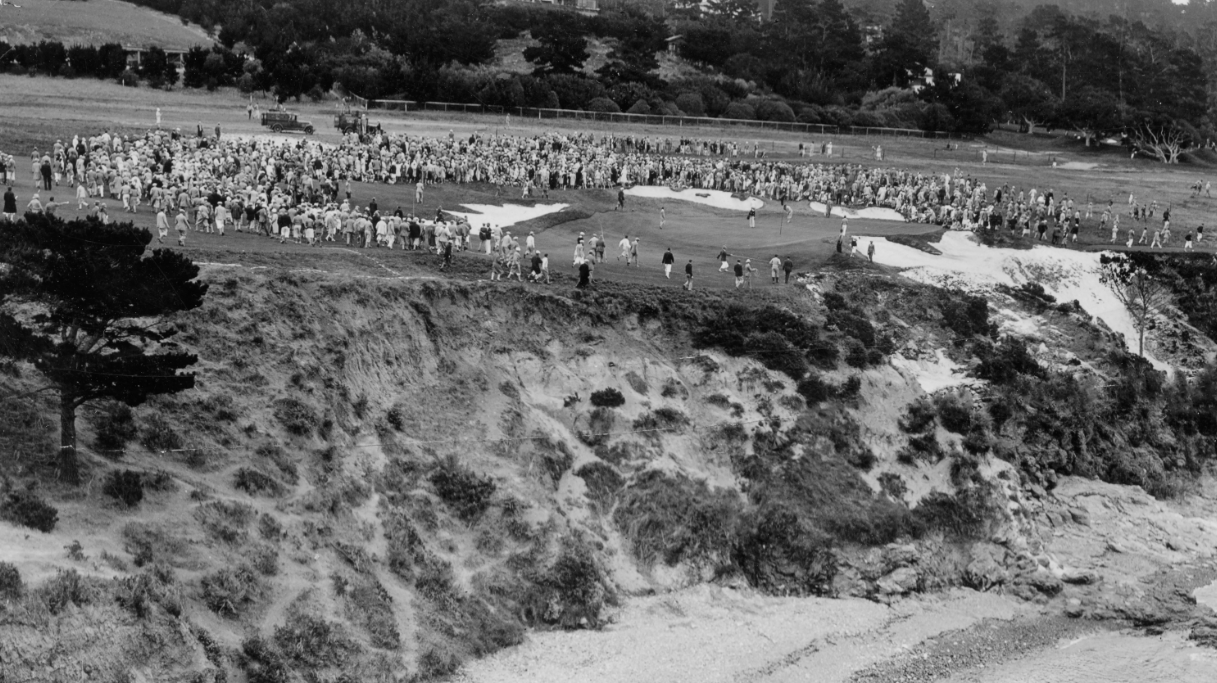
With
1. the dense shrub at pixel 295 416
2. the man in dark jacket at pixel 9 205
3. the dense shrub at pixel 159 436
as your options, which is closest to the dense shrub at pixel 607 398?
the dense shrub at pixel 295 416

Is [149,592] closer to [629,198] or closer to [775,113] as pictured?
[629,198]

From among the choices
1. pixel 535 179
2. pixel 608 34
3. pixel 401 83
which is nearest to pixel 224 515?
pixel 535 179

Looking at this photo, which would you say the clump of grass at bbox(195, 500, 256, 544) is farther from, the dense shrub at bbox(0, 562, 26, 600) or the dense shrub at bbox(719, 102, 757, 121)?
the dense shrub at bbox(719, 102, 757, 121)

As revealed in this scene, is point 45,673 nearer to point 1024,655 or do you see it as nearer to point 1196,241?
point 1024,655

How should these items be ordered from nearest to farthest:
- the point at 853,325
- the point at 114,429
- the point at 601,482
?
the point at 114,429, the point at 601,482, the point at 853,325

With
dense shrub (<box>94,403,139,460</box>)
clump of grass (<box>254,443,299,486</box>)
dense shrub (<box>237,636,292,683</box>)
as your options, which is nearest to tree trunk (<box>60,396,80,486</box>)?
dense shrub (<box>94,403,139,460</box>)

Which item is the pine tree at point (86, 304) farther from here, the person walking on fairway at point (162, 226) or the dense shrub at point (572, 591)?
the dense shrub at point (572, 591)

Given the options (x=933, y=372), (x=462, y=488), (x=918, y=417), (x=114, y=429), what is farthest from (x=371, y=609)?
(x=933, y=372)
